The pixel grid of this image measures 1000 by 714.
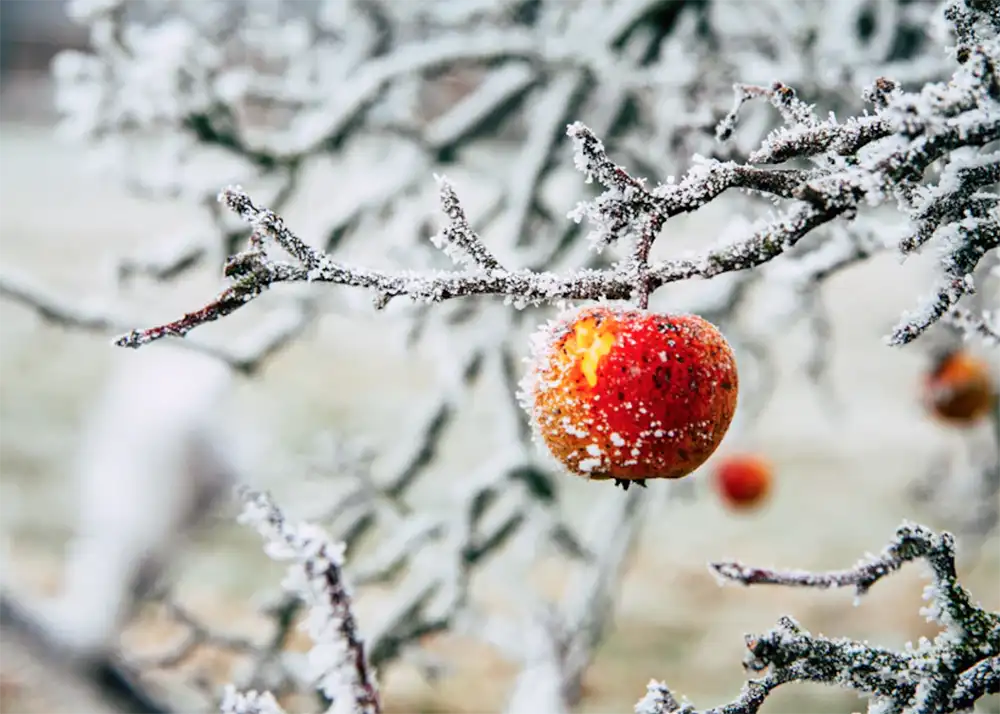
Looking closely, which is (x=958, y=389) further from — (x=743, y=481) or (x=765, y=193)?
(x=765, y=193)

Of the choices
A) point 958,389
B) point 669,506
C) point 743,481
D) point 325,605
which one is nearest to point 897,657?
point 325,605

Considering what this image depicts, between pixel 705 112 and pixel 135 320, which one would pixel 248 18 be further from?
pixel 705 112

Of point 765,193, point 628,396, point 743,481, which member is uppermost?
point 743,481

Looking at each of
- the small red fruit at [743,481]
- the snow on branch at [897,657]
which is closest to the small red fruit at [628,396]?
the snow on branch at [897,657]

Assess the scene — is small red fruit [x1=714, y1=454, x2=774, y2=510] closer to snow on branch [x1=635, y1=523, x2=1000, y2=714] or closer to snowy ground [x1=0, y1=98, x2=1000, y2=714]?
snowy ground [x1=0, y1=98, x2=1000, y2=714]

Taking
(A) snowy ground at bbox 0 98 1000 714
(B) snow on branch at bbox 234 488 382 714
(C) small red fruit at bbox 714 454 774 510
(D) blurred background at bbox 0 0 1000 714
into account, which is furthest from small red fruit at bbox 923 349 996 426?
(B) snow on branch at bbox 234 488 382 714

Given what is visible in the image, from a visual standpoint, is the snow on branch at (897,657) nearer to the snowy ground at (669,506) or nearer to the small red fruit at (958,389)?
the snowy ground at (669,506)
